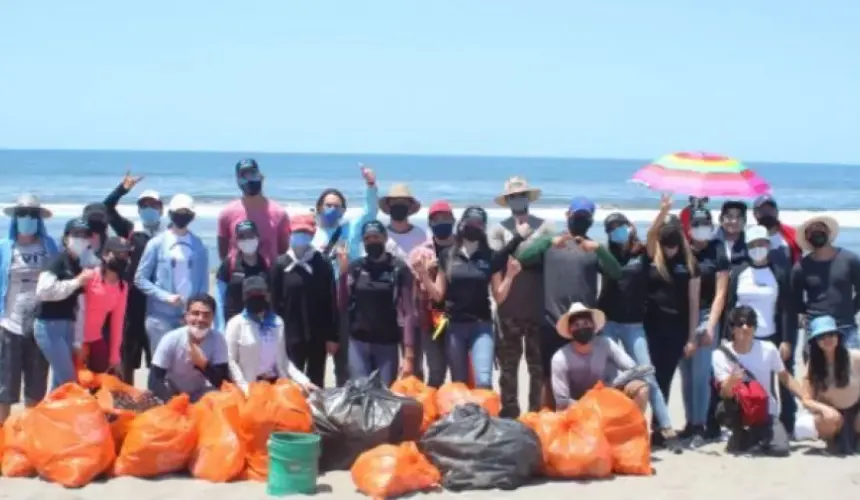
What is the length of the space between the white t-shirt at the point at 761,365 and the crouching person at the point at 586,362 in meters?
0.73

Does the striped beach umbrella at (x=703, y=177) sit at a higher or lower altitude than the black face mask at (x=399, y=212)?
higher

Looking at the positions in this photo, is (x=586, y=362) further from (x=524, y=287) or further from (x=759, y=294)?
(x=759, y=294)

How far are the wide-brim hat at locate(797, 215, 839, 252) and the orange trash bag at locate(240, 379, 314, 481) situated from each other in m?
3.89

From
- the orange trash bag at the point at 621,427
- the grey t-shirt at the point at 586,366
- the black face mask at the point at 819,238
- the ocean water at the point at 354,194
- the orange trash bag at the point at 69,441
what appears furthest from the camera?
the ocean water at the point at 354,194

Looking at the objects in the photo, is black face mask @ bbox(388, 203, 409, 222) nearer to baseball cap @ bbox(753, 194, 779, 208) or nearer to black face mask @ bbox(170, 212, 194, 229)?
black face mask @ bbox(170, 212, 194, 229)

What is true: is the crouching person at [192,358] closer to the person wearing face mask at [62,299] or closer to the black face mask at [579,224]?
the person wearing face mask at [62,299]

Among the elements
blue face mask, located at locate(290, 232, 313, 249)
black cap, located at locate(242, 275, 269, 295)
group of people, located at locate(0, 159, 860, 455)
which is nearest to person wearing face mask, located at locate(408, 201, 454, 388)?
group of people, located at locate(0, 159, 860, 455)

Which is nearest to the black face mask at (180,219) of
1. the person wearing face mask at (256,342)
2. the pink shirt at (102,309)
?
the pink shirt at (102,309)

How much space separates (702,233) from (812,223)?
875mm

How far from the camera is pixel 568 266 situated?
718 centimetres

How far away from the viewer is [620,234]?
7375 mm

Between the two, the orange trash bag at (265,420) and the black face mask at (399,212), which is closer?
the orange trash bag at (265,420)

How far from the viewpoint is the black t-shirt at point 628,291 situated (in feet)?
23.8

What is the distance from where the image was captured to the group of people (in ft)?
23.0
